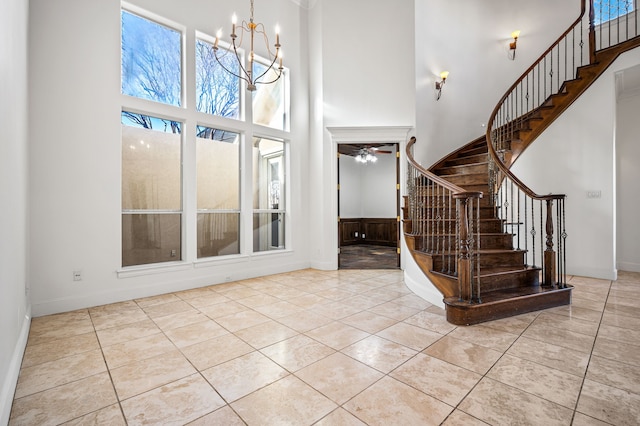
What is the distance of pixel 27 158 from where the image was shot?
3.00m

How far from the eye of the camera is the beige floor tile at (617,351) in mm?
2164

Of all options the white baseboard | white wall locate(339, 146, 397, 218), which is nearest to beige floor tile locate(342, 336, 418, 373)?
the white baseboard

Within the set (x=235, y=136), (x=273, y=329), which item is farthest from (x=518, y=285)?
(x=235, y=136)

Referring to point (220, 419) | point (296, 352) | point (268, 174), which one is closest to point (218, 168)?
point (268, 174)

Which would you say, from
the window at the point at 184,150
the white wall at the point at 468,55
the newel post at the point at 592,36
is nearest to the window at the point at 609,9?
the white wall at the point at 468,55

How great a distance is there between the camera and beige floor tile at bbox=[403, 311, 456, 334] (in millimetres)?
2768

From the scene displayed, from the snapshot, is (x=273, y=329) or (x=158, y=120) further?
(x=158, y=120)

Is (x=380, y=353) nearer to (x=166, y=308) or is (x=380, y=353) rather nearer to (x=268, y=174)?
(x=166, y=308)

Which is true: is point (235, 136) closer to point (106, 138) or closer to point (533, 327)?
point (106, 138)

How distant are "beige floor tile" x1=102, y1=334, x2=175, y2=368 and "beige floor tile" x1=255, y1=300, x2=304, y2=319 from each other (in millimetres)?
1016

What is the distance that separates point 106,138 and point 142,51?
4.63 feet

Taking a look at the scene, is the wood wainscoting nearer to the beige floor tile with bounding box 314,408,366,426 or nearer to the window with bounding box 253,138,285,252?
the window with bounding box 253,138,285,252

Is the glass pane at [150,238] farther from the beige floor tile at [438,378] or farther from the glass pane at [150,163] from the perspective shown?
the beige floor tile at [438,378]

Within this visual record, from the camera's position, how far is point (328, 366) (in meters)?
2.12
